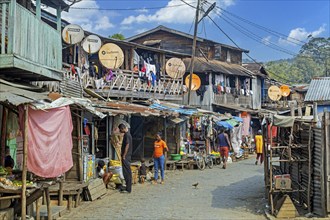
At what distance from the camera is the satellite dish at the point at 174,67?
25.9 meters

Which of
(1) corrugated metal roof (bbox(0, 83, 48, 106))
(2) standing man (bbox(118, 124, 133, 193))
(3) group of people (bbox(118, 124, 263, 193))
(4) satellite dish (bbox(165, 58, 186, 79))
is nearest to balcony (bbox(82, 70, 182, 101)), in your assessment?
(4) satellite dish (bbox(165, 58, 186, 79))

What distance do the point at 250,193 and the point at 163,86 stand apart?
14.7m

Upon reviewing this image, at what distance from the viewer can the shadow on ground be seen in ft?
35.7

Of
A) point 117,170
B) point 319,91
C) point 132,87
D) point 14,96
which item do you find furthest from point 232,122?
point 14,96

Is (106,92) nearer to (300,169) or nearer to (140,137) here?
(140,137)

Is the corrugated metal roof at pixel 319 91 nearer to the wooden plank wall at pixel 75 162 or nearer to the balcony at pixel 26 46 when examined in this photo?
the wooden plank wall at pixel 75 162

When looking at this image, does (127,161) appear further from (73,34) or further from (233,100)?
(233,100)

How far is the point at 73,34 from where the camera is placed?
16.3 metres

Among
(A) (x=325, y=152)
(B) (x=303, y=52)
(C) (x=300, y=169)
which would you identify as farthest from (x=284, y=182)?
(B) (x=303, y=52)

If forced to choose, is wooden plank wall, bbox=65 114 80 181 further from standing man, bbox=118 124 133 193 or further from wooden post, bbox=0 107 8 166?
wooden post, bbox=0 107 8 166

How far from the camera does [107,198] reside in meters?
12.0

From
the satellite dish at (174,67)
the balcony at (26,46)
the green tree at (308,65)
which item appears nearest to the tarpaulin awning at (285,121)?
the balcony at (26,46)

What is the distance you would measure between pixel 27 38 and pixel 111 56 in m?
10.7

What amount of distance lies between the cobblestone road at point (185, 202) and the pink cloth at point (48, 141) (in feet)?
4.66
